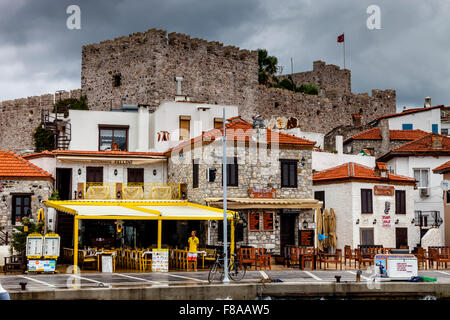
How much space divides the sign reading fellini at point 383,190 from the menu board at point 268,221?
821 cm

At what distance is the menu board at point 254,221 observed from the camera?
91.9 ft

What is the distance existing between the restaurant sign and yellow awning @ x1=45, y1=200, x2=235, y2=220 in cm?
253

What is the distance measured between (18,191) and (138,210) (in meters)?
6.84

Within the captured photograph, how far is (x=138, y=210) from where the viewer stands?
2511cm

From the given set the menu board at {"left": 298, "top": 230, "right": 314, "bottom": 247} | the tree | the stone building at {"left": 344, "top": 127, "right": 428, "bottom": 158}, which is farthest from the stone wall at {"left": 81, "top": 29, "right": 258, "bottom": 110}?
the menu board at {"left": 298, "top": 230, "right": 314, "bottom": 247}

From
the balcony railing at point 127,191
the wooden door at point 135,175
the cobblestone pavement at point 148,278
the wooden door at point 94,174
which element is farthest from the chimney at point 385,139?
the wooden door at point 94,174

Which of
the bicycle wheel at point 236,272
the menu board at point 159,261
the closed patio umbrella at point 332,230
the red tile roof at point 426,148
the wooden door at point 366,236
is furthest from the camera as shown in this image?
the red tile roof at point 426,148

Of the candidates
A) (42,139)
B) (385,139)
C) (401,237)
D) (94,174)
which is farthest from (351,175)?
(42,139)

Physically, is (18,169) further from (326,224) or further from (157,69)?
(157,69)

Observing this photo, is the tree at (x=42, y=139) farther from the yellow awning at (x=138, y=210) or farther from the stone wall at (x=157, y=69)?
the yellow awning at (x=138, y=210)

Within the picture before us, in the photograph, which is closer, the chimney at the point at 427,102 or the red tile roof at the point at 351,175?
the red tile roof at the point at 351,175

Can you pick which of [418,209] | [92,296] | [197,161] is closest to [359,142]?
[418,209]

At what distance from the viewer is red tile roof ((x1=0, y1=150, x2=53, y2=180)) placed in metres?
28.7

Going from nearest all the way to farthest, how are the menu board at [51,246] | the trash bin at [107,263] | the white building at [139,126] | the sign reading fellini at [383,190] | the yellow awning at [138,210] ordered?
the menu board at [51,246] < the yellow awning at [138,210] < the trash bin at [107,263] < the sign reading fellini at [383,190] < the white building at [139,126]
